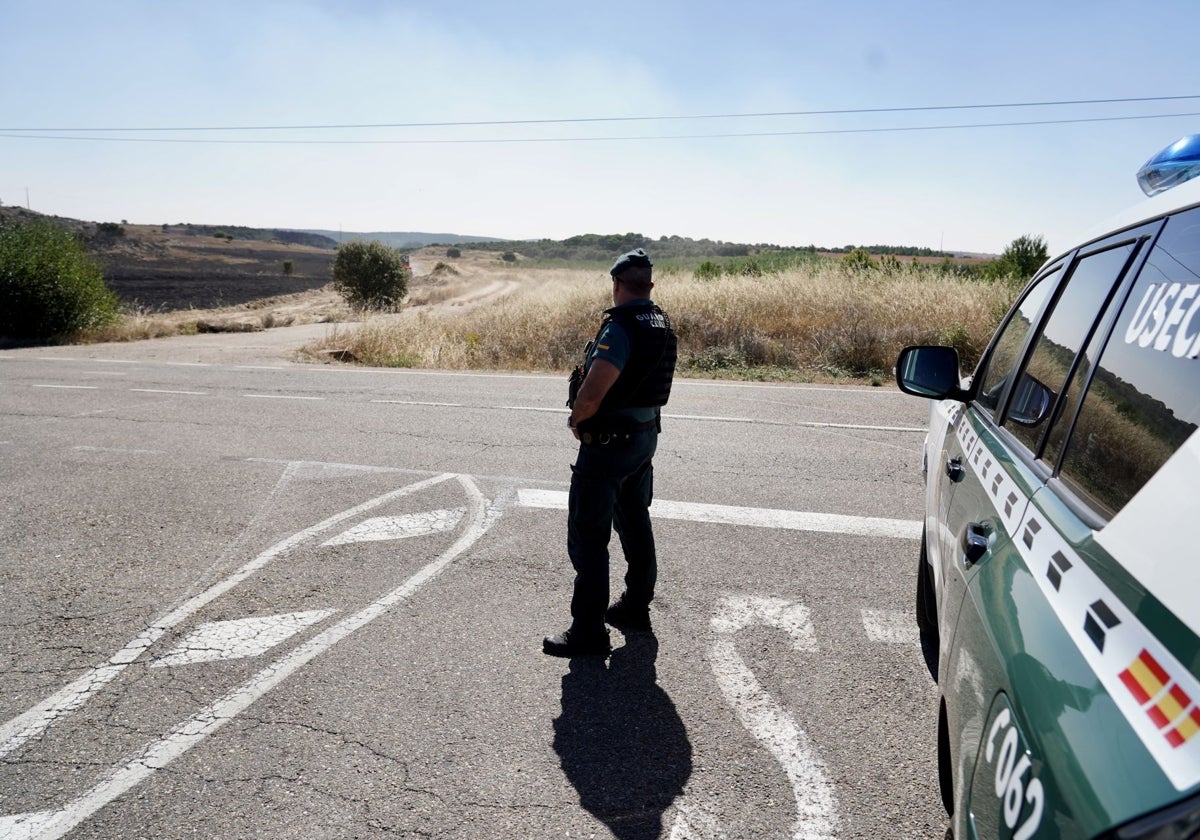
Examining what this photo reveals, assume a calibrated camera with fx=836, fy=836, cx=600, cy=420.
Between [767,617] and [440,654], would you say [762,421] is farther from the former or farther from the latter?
[440,654]

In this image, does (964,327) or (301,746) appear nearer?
(301,746)

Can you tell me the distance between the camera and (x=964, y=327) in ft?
49.4

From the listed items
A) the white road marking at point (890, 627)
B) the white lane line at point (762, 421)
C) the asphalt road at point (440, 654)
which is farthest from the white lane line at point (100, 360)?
the white road marking at point (890, 627)

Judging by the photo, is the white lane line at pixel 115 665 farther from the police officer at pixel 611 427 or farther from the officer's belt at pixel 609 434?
the officer's belt at pixel 609 434

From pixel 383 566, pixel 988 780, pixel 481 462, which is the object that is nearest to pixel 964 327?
pixel 481 462

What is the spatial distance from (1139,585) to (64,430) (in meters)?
10.4

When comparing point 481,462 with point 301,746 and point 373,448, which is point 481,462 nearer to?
point 373,448

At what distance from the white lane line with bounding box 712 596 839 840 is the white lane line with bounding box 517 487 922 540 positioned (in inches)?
53.1

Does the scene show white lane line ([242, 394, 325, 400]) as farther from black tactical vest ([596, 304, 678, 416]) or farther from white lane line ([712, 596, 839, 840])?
black tactical vest ([596, 304, 678, 416])

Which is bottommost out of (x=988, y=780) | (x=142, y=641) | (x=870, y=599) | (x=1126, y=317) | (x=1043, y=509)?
(x=142, y=641)

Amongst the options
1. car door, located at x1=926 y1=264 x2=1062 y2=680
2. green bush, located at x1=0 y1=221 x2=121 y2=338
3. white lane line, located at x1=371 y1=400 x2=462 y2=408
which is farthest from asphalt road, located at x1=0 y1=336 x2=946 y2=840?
green bush, located at x1=0 y1=221 x2=121 y2=338

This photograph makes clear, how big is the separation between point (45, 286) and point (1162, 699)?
26212 mm

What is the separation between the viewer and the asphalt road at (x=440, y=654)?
2885 millimetres

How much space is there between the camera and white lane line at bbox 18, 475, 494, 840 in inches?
112
